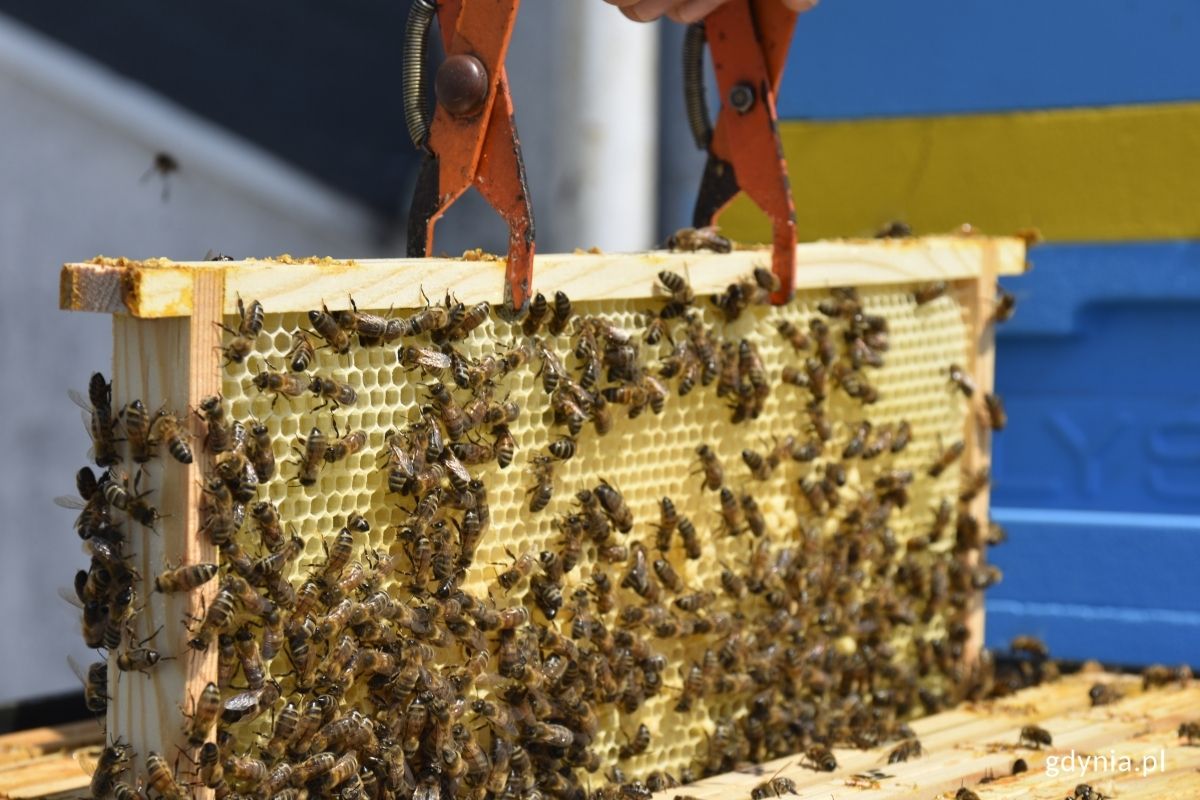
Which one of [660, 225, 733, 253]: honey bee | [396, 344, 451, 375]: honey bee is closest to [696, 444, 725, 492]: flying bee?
[660, 225, 733, 253]: honey bee

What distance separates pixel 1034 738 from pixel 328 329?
208 centimetres

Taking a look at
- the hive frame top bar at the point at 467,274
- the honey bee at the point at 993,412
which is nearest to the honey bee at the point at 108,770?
the hive frame top bar at the point at 467,274

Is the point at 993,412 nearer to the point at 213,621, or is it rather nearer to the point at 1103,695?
the point at 1103,695

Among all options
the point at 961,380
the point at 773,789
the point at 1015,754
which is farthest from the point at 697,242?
the point at 1015,754

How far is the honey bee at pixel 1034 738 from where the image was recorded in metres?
3.76

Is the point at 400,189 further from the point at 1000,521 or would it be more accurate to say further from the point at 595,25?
the point at 1000,521

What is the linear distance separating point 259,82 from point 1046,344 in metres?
3.63

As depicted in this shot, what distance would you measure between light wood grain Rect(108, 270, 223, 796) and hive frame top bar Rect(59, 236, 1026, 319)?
0.05 m

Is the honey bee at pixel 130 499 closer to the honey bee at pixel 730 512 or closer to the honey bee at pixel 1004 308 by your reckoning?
the honey bee at pixel 730 512

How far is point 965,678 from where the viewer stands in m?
4.45

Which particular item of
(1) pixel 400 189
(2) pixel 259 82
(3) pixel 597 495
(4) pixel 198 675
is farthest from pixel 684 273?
(2) pixel 259 82

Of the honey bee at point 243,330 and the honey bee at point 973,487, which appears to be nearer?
the honey bee at point 243,330

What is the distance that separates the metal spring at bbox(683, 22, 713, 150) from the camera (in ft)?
13.5

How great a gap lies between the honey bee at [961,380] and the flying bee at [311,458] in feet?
7.31
